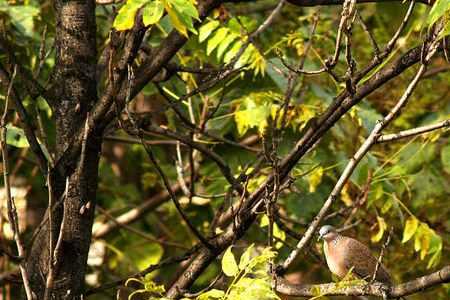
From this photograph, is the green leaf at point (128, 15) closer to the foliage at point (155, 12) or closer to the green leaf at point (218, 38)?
the foliage at point (155, 12)

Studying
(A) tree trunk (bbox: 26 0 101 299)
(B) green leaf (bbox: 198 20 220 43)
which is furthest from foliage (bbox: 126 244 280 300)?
(B) green leaf (bbox: 198 20 220 43)

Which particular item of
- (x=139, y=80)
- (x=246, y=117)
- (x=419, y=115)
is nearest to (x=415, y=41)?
(x=419, y=115)

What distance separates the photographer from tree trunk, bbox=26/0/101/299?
3057mm

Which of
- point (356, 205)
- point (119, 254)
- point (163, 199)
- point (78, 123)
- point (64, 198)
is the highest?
point (78, 123)

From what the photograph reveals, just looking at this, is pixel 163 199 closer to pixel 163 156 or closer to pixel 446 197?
pixel 163 156

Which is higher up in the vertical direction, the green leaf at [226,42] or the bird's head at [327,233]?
the green leaf at [226,42]

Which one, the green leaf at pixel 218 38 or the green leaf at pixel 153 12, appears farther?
the green leaf at pixel 218 38

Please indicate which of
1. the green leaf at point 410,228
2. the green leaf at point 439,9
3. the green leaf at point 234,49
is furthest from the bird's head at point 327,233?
the green leaf at point 439,9

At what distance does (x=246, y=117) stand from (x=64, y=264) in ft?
5.53

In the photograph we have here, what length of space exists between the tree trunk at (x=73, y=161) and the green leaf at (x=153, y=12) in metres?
0.60

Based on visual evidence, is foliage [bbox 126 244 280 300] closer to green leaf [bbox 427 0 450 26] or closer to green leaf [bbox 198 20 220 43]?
A: green leaf [bbox 427 0 450 26]

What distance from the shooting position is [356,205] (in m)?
4.36

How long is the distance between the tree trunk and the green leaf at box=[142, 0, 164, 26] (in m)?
0.60

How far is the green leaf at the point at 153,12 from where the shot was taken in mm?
2516
